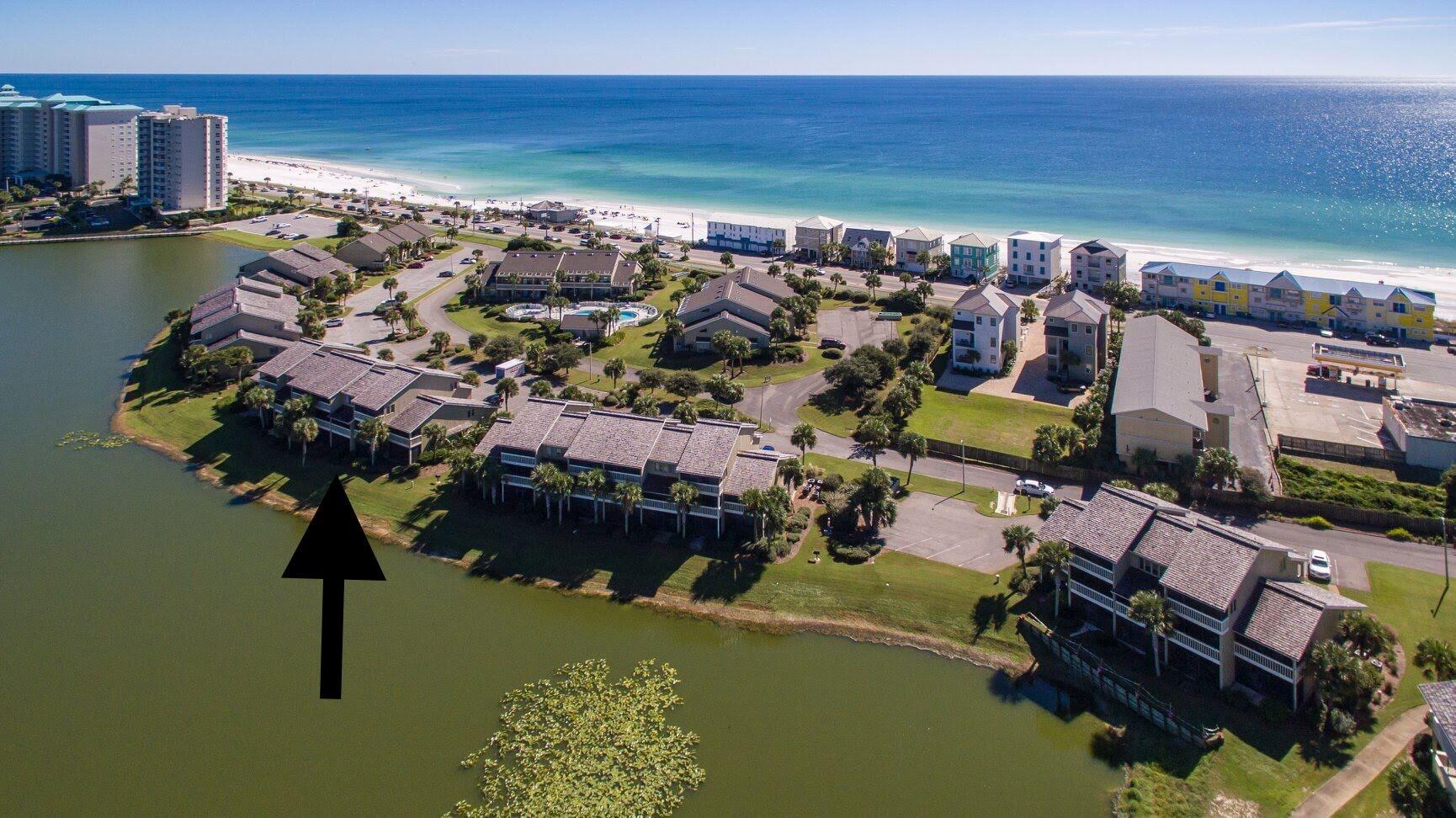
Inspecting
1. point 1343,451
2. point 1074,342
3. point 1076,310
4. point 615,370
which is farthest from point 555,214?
point 1343,451

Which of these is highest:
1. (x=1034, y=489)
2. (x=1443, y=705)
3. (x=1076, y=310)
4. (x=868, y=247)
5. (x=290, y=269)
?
(x=868, y=247)

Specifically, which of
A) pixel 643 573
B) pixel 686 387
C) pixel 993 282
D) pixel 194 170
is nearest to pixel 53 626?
pixel 643 573

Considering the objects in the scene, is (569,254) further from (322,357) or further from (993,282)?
(993,282)

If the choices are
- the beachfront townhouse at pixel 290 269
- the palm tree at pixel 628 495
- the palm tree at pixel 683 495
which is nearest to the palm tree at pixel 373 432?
the palm tree at pixel 628 495

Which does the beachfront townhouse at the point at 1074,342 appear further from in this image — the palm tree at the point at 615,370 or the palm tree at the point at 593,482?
the palm tree at the point at 593,482

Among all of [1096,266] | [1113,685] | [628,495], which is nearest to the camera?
[1113,685]

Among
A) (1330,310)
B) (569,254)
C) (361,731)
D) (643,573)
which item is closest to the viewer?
(361,731)
